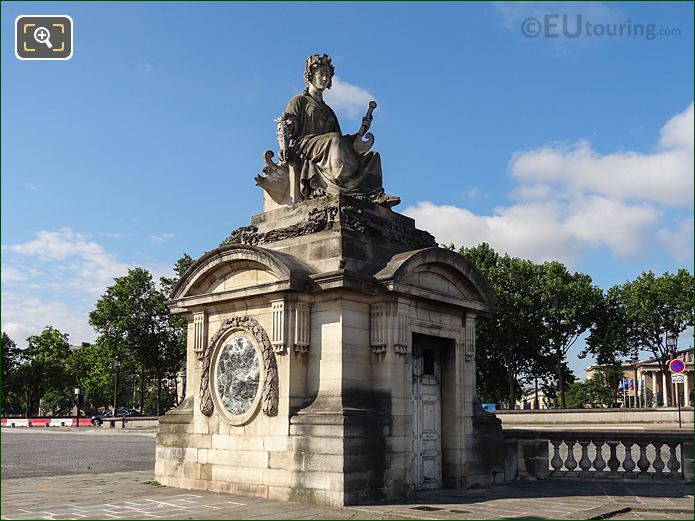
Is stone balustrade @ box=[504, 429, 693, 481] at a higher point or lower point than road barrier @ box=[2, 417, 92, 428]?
higher

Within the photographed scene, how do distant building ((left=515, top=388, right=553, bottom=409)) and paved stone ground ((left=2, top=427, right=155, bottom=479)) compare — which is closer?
paved stone ground ((left=2, top=427, right=155, bottom=479))

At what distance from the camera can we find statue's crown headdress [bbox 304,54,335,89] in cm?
1513

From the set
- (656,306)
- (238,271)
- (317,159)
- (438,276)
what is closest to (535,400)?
(656,306)

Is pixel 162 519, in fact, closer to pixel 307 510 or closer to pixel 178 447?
pixel 307 510

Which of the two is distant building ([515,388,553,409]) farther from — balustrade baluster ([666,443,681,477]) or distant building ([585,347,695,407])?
balustrade baluster ([666,443,681,477])

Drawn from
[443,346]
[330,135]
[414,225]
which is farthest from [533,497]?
[330,135]

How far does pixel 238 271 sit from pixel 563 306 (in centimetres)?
3812

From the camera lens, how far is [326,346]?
11984mm

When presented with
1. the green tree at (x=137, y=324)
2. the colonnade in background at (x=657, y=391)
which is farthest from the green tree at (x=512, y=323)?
the colonnade in background at (x=657, y=391)

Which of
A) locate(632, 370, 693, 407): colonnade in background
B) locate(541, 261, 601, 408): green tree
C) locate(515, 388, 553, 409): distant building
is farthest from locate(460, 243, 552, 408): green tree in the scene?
locate(632, 370, 693, 407): colonnade in background

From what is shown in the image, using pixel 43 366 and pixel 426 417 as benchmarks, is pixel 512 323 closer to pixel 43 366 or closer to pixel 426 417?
pixel 426 417

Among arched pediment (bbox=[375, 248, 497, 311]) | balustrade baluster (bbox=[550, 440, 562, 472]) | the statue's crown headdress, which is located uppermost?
the statue's crown headdress

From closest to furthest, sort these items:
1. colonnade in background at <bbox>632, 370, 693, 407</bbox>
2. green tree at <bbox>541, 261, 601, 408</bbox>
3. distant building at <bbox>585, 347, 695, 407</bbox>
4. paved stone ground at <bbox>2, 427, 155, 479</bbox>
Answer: paved stone ground at <bbox>2, 427, 155, 479</bbox>, green tree at <bbox>541, 261, 601, 408</bbox>, colonnade in background at <bbox>632, 370, 693, 407</bbox>, distant building at <bbox>585, 347, 695, 407</bbox>

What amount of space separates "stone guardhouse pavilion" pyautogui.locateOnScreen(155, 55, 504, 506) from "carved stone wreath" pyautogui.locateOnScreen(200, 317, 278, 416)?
0.02 m
